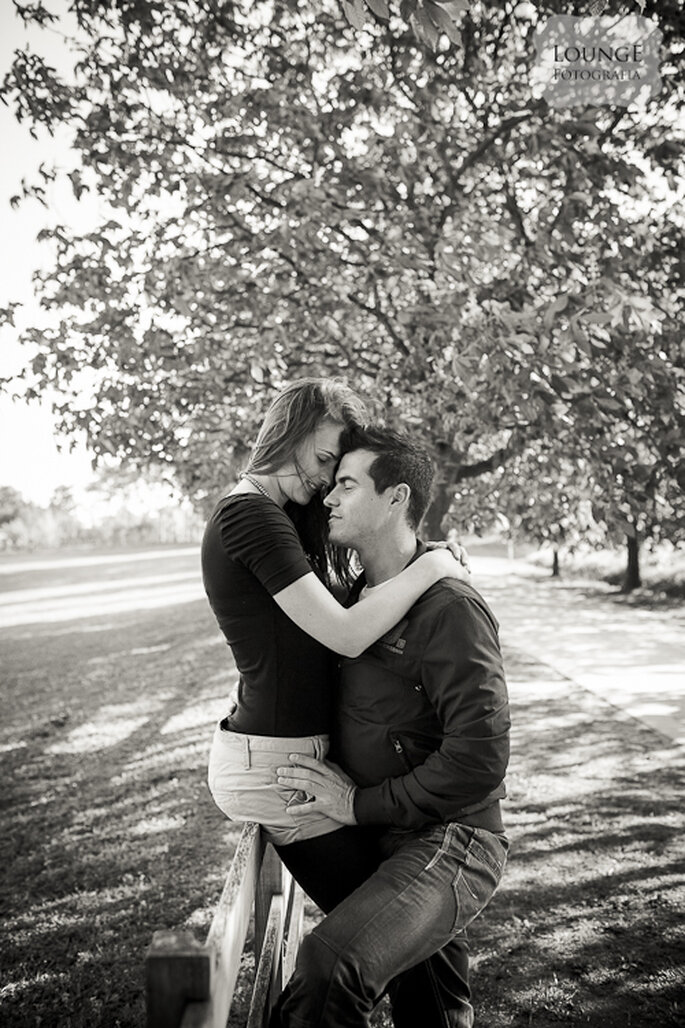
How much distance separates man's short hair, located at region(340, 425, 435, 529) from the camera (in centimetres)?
313

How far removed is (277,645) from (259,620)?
0.32 ft

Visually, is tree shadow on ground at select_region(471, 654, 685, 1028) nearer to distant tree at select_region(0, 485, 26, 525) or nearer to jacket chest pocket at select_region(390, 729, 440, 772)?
jacket chest pocket at select_region(390, 729, 440, 772)

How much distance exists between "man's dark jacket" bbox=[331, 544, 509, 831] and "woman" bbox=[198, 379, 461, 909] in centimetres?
9

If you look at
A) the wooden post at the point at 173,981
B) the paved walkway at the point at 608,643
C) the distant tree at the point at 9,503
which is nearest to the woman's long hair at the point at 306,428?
the wooden post at the point at 173,981

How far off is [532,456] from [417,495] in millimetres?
4786

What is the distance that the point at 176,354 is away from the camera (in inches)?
294

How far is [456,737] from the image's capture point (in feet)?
8.70

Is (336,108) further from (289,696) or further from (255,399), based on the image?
(289,696)

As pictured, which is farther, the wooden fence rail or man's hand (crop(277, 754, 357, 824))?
man's hand (crop(277, 754, 357, 824))

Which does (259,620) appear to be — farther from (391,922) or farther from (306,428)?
(391,922)

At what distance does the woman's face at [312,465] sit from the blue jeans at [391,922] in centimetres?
122

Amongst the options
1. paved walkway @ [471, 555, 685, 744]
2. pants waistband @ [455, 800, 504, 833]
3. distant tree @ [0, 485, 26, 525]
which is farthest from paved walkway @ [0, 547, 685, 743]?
distant tree @ [0, 485, 26, 525]

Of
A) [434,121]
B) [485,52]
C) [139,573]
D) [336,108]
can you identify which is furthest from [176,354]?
[139,573]

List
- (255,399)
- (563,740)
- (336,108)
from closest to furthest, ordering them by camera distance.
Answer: (336,108) < (255,399) < (563,740)
